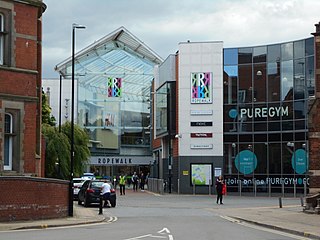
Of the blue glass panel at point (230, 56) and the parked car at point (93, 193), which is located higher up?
the blue glass panel at point (230, 56)

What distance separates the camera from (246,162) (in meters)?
53.2

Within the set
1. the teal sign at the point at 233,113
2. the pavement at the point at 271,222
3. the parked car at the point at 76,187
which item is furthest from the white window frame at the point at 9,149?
the teal sign at the point at 233,113

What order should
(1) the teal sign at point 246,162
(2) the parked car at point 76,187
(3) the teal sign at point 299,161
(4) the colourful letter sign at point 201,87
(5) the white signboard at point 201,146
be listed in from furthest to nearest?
(4) the colourful letter sign at point 201,87 < (5) the white signboard at point 201,146 < (1) the teal sign at point 246,162 < (3) the teal sign at point 299,161 < (2) the parked car at point 76,187

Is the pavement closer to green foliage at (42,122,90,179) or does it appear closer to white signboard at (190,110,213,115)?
green foliage at (42,122,90,179)

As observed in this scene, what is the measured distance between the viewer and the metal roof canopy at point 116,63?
78562mm

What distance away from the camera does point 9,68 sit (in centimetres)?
2408

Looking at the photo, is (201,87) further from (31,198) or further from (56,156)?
(31,198)

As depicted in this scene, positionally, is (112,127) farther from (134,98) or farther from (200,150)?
(200,150)

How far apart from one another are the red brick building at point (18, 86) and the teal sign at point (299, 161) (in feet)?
97.3

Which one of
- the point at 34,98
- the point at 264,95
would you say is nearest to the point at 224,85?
the point at 264,95

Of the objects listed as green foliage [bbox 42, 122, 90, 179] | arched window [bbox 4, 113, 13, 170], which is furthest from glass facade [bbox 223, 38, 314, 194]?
arched window [bbox 4, 113, 13, 170]

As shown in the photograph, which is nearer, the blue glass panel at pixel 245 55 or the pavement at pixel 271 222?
the pavement at pixel 271 222

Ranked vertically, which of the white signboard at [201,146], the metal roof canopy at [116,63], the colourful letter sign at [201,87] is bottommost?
the white signboard at [201,146]

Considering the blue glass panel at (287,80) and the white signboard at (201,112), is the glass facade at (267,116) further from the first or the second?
the white signboard at (201,112)
